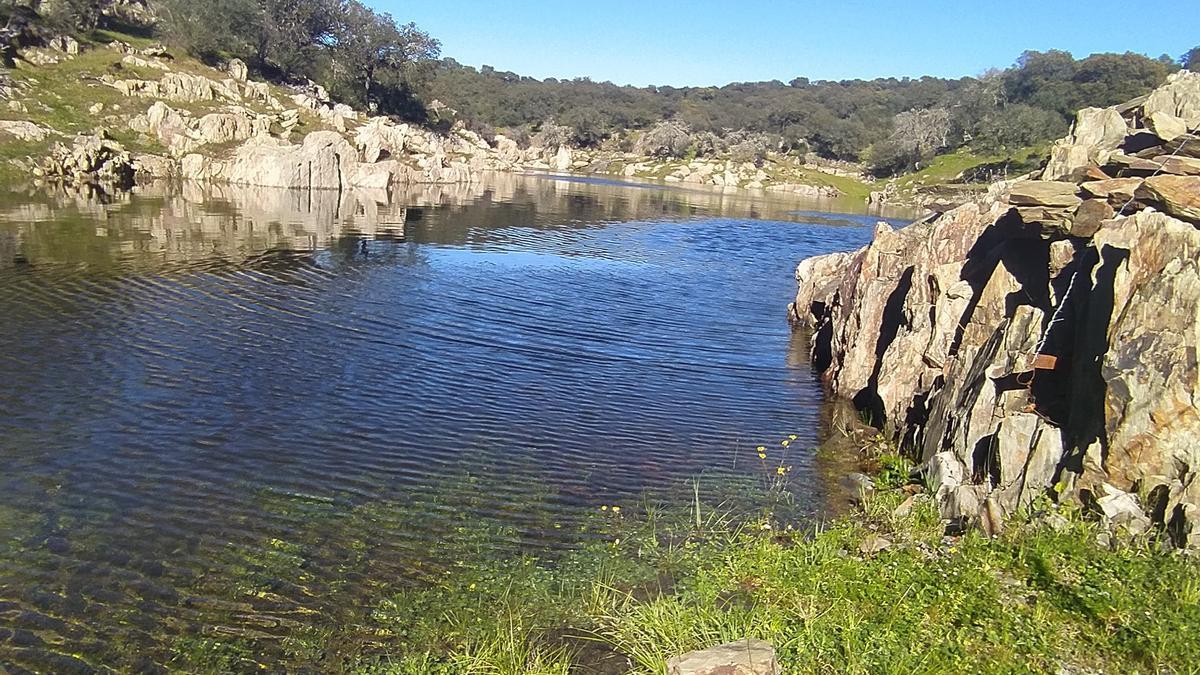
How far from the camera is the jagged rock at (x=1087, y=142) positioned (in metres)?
20.8

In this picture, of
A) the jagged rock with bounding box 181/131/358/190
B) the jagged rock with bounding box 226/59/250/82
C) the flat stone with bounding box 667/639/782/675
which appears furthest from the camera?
the jagged rock with bounding box 226/59/250/82

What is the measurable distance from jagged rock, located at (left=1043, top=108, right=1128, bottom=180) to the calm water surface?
367 inches

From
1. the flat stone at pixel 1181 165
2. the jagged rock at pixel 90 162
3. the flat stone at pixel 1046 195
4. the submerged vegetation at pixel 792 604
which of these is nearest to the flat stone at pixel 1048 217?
the flat stone at pixel 1046 195

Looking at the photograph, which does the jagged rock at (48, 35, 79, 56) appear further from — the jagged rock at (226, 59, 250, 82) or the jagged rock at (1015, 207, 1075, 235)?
the jagged rock at (1015, 207, 1075, 235)

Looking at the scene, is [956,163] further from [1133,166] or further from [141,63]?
[1133,166]

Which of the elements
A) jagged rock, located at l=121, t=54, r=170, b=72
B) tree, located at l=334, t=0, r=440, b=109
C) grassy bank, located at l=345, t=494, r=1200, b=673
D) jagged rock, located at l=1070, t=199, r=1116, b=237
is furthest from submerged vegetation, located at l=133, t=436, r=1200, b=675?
tree, located at l=334, t=0, r=440, b=109

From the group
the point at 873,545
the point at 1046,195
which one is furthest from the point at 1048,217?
the point at 873,545

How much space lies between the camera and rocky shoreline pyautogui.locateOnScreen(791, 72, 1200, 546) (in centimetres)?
1158

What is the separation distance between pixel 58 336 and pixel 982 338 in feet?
83.7

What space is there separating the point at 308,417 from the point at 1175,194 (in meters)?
18.3

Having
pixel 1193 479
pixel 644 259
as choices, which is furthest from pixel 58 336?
pixel 644 259

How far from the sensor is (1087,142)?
70.7 feet

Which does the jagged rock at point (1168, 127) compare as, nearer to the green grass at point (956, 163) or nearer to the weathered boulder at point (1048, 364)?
the weathered boulder at point (1048, 364)

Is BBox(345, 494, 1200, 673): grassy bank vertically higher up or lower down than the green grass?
lower down
